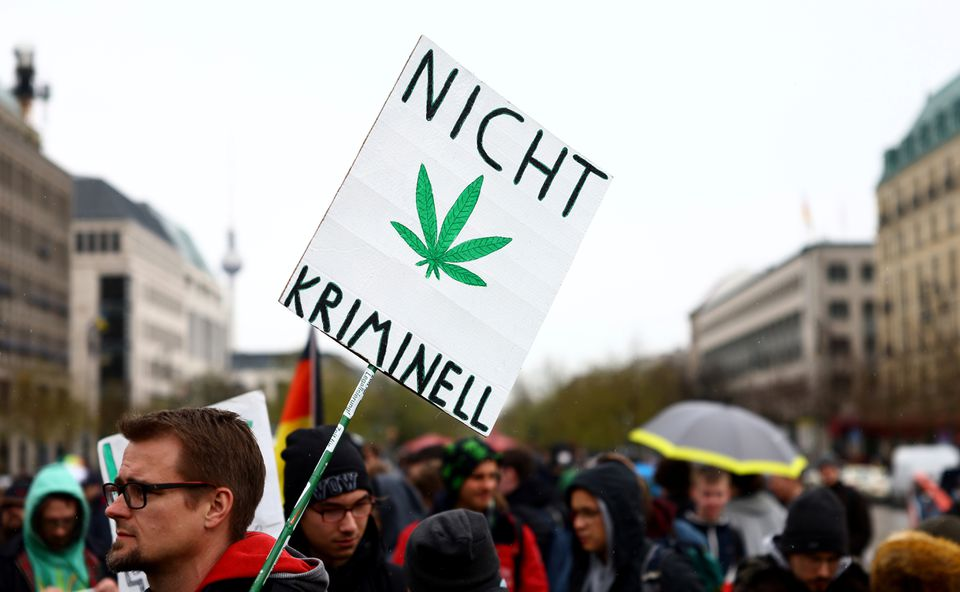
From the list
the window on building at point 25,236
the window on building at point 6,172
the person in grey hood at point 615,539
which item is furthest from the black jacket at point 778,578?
the window on building at point 25,236

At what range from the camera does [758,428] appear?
959cm

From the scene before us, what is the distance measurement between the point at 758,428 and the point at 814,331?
4048 inches

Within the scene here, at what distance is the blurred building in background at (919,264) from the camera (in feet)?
217

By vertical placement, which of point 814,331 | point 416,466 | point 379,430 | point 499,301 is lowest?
point 499,301

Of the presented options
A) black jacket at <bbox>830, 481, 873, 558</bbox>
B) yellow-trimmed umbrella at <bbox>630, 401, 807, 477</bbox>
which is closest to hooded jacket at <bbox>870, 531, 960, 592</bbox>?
black jacket at <bbox>830, 481, 873, 558</bbox>

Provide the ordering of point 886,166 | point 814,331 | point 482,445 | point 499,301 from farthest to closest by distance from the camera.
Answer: point 814,331
point 886,166
point 482,445
point 499,301

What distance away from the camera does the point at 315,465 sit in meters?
→ 4.79

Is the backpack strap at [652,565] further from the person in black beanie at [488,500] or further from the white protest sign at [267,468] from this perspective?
the white protest sign at [267,468]

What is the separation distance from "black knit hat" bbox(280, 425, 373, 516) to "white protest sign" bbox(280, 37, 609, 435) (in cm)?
105

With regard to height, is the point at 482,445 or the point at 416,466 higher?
the point at 416,466

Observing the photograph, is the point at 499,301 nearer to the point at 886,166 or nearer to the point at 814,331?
the point at 886,166

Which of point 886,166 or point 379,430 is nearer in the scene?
point 379,430

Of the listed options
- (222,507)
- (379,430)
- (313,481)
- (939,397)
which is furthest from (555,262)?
(379,430)

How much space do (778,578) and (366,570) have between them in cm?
153
